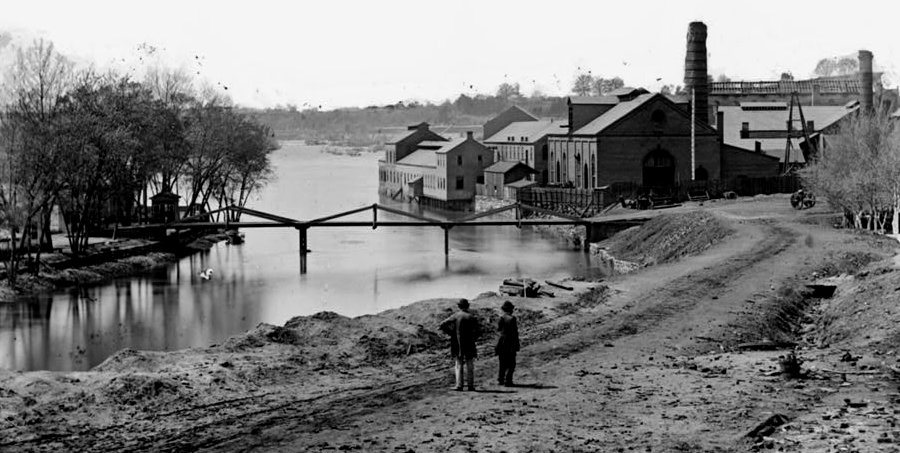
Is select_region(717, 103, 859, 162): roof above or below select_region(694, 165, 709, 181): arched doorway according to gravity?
above

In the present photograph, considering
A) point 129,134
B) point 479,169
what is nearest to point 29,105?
point 129,134

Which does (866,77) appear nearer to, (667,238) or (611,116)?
(611,116)

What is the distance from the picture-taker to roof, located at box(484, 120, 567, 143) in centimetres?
9443

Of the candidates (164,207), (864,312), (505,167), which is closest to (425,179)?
(505,167)

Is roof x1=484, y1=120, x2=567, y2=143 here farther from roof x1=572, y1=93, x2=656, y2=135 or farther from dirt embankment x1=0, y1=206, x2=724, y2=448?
dirt embankment x1=0, y1=206, x2=724, y2=448

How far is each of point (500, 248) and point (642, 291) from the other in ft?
110

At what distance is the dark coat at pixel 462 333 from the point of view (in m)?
18.2

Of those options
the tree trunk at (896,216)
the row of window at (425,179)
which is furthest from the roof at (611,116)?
the tree trunk at (896,216)

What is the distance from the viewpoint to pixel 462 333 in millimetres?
18203

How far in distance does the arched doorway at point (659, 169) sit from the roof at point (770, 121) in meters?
12.7

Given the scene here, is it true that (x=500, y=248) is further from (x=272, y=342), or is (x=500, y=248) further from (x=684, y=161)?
(x=272, y=342)

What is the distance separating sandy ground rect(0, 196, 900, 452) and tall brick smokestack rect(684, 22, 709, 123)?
54.7m

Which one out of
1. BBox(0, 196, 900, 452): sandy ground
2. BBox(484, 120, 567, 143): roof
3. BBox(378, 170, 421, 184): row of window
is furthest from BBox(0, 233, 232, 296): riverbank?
BBox(378, 170, 421, 184): row of window

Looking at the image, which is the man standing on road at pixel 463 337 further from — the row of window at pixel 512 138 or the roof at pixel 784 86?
the roof at pixel 784 86
